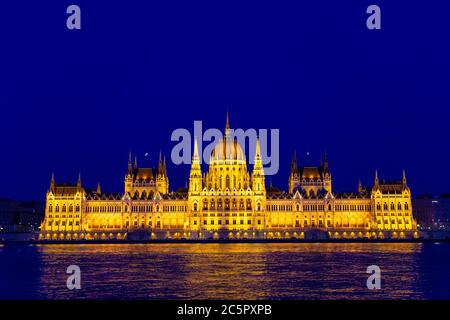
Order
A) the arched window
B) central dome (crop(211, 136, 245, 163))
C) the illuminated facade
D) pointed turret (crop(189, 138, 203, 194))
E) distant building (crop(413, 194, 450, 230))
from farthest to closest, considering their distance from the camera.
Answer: distant building (crop(413, 194, 450, 230)) → central dome (crop(211, 136, 245, 163)) → pointed turret (crop(189, 138, 203, 194)) → the arched window → the illuminated facade

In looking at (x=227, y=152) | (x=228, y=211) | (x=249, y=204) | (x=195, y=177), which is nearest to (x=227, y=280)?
(x=228, y=211)

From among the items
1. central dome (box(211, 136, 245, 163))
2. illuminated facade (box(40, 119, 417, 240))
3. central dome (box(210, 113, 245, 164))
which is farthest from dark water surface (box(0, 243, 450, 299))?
central dome (box(211, 136, 245, 163))

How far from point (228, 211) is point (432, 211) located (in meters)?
65.4

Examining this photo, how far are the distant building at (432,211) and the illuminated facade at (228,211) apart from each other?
90.0 feet

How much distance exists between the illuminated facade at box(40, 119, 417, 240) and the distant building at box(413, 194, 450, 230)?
90.0ft

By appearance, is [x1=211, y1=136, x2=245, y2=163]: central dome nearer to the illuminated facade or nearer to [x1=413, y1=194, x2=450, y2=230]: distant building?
the illuminated facade

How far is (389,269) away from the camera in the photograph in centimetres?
5725

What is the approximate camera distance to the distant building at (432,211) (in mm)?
179125

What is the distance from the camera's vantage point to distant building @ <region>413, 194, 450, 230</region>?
179 metres

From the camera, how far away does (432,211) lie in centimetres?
18325

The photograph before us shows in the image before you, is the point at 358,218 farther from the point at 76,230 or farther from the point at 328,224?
the point at 76,230
